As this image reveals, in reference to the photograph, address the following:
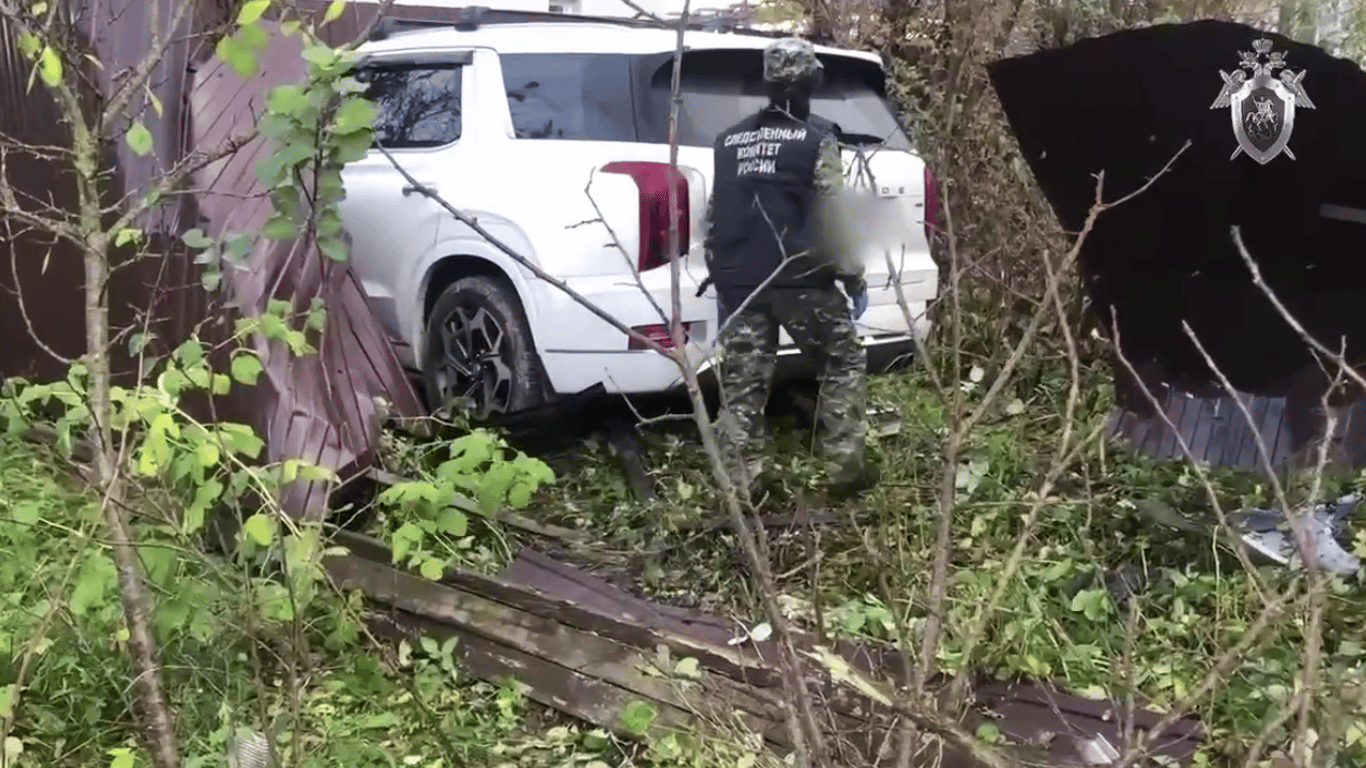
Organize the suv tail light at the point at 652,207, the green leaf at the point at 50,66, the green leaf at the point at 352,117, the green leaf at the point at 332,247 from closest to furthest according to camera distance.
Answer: the green leaf at the point at 50,66 → the green leaf at the point at 352,117 → the green leaf at the point at 332,247 → the suv tail light at the point at 652,207

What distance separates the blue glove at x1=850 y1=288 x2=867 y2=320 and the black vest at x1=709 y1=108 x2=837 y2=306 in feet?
0.88

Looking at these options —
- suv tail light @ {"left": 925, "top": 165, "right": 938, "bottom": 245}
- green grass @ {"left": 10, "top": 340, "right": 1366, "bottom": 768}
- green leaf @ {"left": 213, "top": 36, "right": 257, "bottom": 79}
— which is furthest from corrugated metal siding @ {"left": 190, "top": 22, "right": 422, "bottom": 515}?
suv tail light @ {"left": 925, "top": 165, "right": 938, "bottom": 245}

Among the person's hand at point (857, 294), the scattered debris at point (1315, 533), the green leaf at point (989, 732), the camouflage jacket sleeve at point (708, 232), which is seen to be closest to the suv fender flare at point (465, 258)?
the camouflage jacket sleeve at point (708, 232)

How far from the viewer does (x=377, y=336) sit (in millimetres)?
3855

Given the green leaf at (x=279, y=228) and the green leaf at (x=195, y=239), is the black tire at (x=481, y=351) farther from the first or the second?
the green leaf at (x=279, y=228)

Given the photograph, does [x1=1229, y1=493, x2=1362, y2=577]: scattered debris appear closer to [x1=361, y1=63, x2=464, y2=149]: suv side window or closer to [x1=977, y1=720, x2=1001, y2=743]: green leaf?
[x1=977, y1=720, x2=1001, y2=743]: green leaf

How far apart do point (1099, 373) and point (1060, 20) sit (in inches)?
62.8

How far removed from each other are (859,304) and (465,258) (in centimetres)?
133

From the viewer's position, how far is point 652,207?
341 centimetres

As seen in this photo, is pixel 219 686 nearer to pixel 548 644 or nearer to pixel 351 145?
pixel 548 644

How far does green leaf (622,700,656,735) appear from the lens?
2.79 metres

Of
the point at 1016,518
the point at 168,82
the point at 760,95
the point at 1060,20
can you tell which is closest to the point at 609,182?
the point at 760,95

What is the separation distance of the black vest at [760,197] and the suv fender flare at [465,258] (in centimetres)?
61

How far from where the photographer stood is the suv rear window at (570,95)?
3.45 metres
